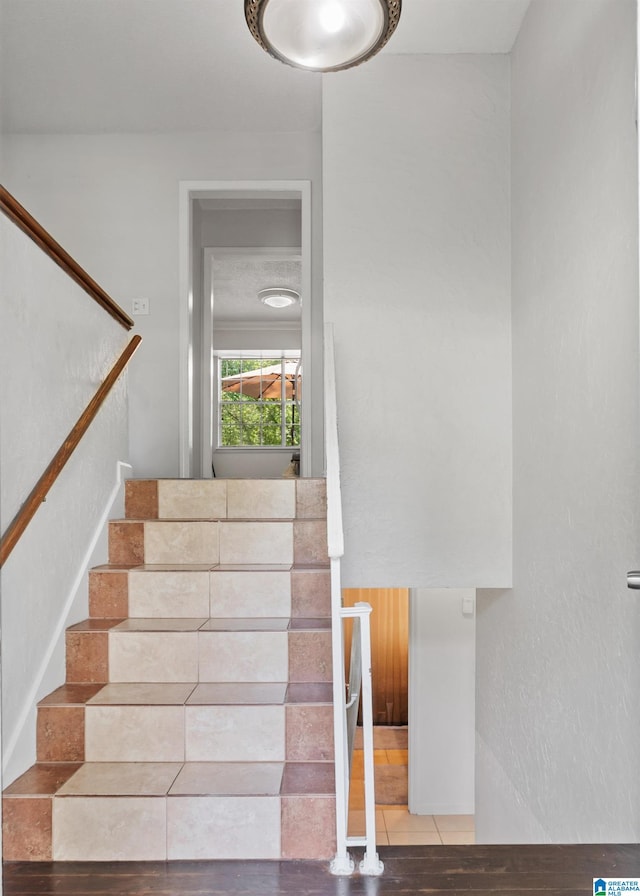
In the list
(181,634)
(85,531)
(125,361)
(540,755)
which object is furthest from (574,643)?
(125,361)

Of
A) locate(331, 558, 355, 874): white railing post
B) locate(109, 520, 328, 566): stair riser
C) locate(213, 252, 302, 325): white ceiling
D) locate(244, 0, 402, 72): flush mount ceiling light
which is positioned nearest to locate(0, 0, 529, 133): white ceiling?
locate(244, 0, 402, 72): flush mount ceiling light

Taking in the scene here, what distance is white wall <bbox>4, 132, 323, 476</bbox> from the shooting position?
371 centimetres

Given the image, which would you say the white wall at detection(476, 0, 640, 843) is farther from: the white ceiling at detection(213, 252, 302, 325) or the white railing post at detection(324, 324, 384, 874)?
the white ceiling at detection(213, 252, 302, 325)

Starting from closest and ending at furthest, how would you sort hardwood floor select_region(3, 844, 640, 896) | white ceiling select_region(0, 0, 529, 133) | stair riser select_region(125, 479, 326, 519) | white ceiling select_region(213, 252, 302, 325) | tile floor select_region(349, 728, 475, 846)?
hardwood floor select_region(3, 844, 640, 896)
white ceiling select_region(0, 0, 529, 133)
stair riser select_region(125, 479, 326, 519)
tile floor select_region(349, 728, 475, 846)
white ceiling select_region(213, 252, 302, 325)

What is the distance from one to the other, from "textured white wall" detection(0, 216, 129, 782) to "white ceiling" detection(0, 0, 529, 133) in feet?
4.13

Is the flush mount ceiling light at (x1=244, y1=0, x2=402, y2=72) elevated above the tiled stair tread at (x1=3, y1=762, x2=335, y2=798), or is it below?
above

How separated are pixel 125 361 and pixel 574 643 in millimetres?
2129

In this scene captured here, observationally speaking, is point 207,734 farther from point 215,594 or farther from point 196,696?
point 215,594

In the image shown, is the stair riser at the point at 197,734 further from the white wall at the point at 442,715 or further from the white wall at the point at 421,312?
the white wall at the point at 442,715

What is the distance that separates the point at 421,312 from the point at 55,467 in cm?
156

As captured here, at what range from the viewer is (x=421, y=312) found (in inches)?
106

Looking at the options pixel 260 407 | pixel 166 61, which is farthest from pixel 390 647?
pixel 166 61

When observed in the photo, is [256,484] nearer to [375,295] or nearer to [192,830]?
[375,295]

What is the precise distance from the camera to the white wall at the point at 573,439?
5.25 feet
